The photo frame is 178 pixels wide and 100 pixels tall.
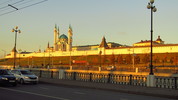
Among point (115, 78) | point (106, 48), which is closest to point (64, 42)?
point (106, 48)

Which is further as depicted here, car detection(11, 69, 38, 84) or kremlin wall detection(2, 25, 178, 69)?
kremlin wall detection(2, 25, 178, 69)

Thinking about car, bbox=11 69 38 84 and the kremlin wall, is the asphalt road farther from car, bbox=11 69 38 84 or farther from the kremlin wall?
the kremlin wall

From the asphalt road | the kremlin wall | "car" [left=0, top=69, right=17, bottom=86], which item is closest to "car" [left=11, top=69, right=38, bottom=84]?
"car" [left=0, top=69, right=17, bottom=86]

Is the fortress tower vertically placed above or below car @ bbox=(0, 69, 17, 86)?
Result: above

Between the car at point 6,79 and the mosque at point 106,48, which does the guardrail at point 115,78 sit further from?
the mosque at point 106,48

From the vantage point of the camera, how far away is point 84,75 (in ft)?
94.9

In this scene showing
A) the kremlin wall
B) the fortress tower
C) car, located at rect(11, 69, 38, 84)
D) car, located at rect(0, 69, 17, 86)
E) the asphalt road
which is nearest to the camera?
the asphalt road

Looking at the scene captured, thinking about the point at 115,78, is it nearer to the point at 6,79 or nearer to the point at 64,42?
the point at 6,79

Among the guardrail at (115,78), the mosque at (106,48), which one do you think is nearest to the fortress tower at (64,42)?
the mosque at (106,48)

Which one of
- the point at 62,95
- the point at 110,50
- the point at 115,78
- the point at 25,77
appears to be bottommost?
the point at 62,95

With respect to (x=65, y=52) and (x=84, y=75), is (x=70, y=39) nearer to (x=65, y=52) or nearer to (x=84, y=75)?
(x=65, y=52)

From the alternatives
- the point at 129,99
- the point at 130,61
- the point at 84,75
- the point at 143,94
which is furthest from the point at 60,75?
the point at 130,61

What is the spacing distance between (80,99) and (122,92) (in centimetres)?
627

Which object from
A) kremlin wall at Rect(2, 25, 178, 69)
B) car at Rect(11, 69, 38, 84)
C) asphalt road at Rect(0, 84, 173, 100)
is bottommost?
asphalt road at Rect(0, 84, 173, 100)
